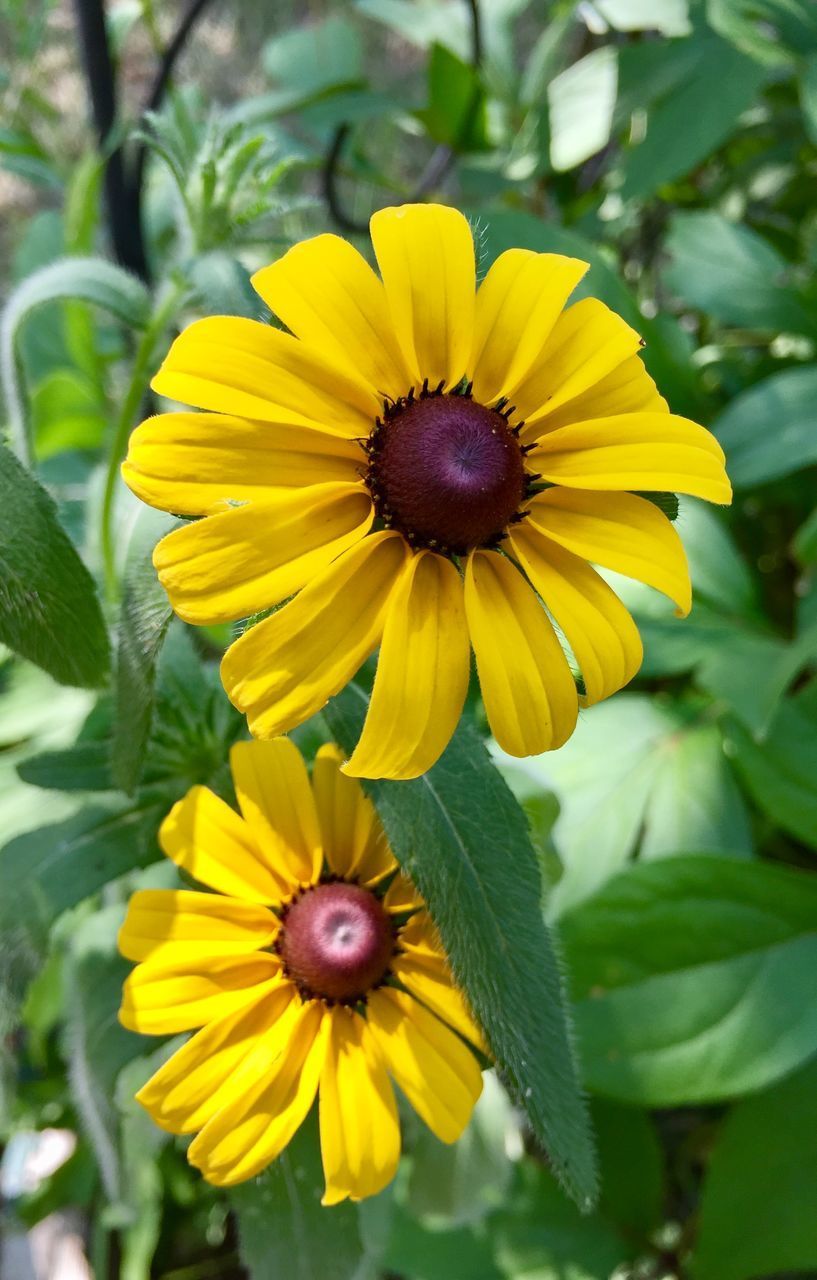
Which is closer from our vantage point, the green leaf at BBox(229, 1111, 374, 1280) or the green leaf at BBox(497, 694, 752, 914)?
the green leaf at BBox(229, 1111, 374, 1280)

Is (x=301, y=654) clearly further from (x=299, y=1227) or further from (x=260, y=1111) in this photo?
(x=299, y=1227)

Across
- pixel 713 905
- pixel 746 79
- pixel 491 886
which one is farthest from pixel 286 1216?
pixel 746 79

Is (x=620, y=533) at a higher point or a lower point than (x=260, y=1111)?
higher

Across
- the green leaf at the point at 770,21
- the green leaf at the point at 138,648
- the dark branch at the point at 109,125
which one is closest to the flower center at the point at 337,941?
the green leaf at the point at 138,648

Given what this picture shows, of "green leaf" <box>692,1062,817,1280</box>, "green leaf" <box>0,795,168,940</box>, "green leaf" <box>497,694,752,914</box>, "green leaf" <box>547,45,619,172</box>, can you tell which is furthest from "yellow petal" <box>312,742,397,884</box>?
"green leaf" <box>547,45,619,172</box>

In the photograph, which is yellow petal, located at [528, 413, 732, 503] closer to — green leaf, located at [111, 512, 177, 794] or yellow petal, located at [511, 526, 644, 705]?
yellow petal, located at [511, 526, 644, 705]

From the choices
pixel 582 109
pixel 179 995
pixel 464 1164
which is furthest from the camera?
pixel 582 109

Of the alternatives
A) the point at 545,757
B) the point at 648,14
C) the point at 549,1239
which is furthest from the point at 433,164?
the point at 549,1239

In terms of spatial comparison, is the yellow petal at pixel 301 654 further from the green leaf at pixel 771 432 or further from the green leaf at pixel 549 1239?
the green leaf at pixel 549 1239
